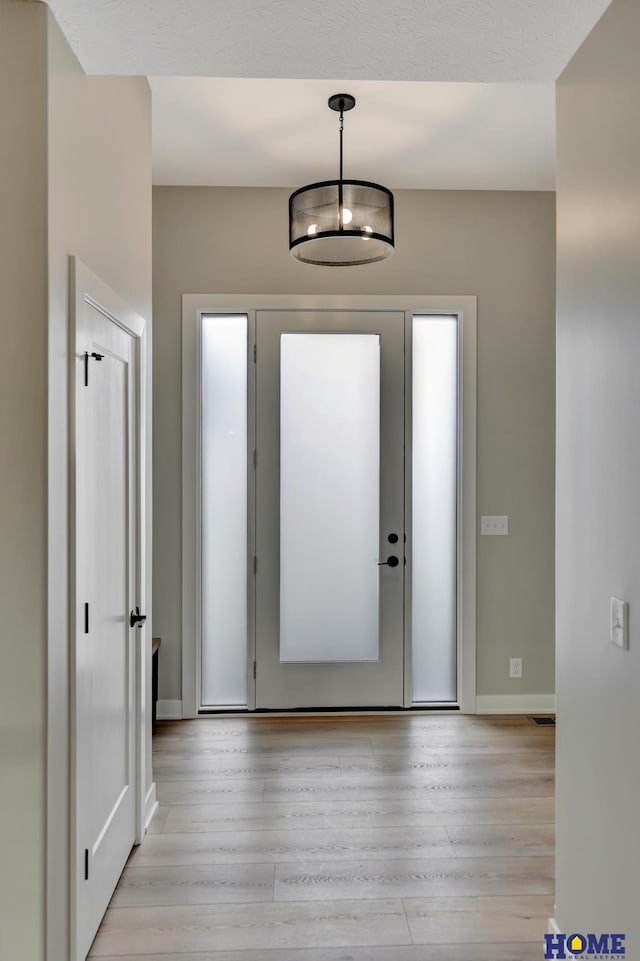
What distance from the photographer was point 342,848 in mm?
2521

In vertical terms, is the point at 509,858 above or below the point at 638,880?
below

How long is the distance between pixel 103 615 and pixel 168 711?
6.21 feet

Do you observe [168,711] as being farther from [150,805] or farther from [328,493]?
[328,493]

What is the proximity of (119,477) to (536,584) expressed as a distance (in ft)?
8.52

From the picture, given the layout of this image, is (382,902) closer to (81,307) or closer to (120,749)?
(120,749)

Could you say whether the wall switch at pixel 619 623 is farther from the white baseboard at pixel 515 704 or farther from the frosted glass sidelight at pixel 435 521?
the white baseboard at pixel 515 704

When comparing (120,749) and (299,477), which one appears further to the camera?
(299,477)

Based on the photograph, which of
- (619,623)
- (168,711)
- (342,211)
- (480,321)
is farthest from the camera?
(480,321)

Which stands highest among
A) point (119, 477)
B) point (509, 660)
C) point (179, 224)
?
point (179, 224)

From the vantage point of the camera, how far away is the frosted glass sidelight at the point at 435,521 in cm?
396

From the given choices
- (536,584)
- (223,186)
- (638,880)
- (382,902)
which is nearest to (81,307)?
(638,880)

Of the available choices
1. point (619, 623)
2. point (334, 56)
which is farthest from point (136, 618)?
point (334, 56)

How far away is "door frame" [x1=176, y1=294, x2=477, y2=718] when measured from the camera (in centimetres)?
384

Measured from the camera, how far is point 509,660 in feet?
13.0
